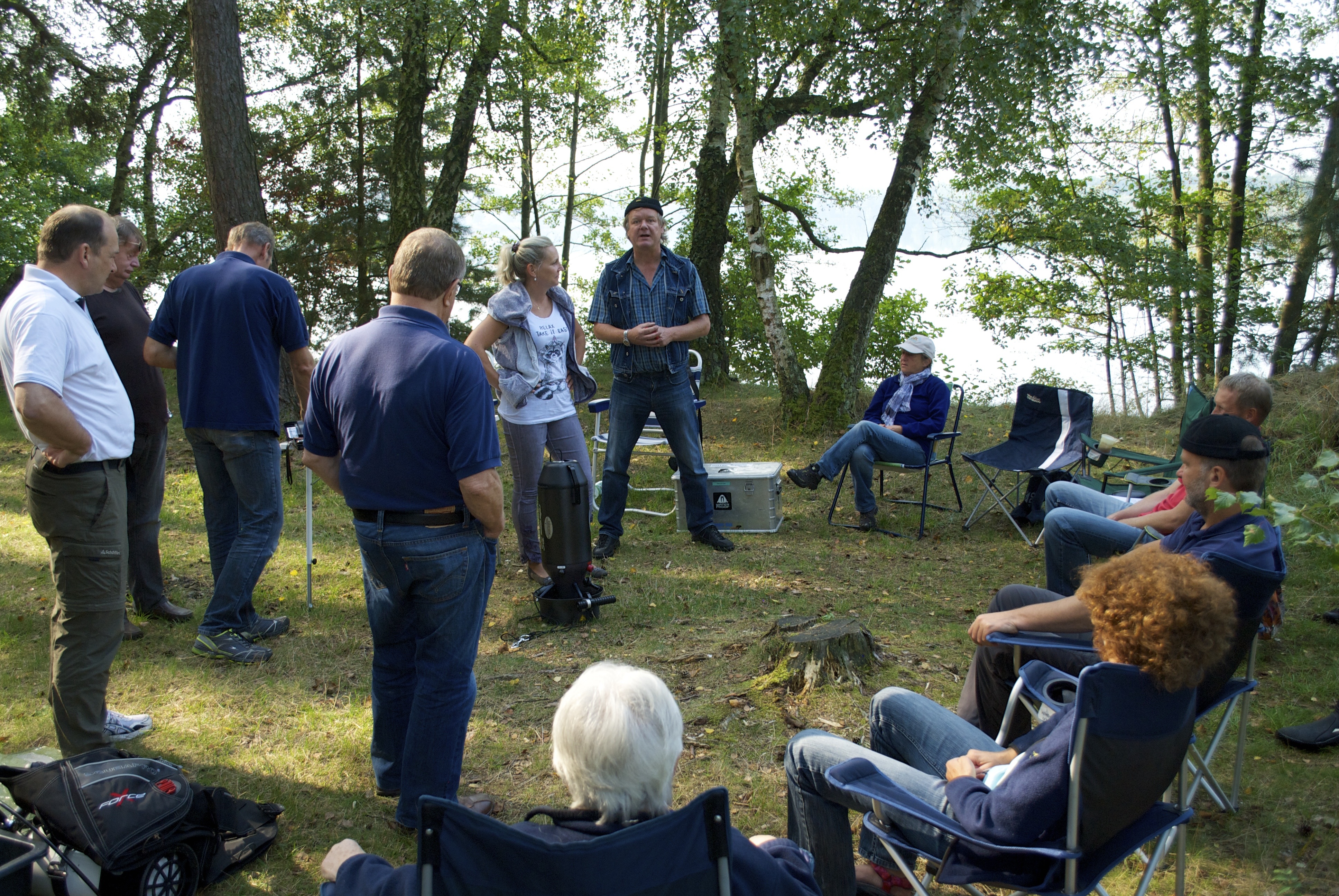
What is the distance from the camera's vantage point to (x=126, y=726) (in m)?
3.07

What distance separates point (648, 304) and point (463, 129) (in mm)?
6837

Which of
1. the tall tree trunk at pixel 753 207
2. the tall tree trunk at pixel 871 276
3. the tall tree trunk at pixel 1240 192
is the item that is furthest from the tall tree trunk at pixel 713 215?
the tall tree trunk at pixel 1240 192

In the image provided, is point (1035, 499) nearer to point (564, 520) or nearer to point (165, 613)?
point (564, 520)

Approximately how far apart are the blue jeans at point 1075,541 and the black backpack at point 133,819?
3.14 metres

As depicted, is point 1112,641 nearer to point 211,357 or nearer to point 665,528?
point 211,357

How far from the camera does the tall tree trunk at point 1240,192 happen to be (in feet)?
37.7

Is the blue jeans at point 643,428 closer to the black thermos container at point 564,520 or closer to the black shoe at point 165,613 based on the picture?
the black thermos container at point 564,520

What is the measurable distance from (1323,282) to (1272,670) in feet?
19.3

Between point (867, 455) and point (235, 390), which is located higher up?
point (235, 390)

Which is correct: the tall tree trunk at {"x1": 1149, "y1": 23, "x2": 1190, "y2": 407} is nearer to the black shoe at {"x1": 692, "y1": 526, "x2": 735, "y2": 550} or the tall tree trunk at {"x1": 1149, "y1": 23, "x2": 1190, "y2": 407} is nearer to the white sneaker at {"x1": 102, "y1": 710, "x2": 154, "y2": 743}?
the black shoe at {"x1": 692, "y1": 526, "x2": 735, "y2": 550}

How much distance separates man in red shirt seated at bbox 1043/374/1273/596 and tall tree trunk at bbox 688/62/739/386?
21.4ft

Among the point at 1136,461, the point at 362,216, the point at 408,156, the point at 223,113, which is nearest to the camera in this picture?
the point at 1136,461

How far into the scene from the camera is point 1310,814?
8.14ft

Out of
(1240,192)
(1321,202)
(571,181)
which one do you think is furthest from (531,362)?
(571,181)
